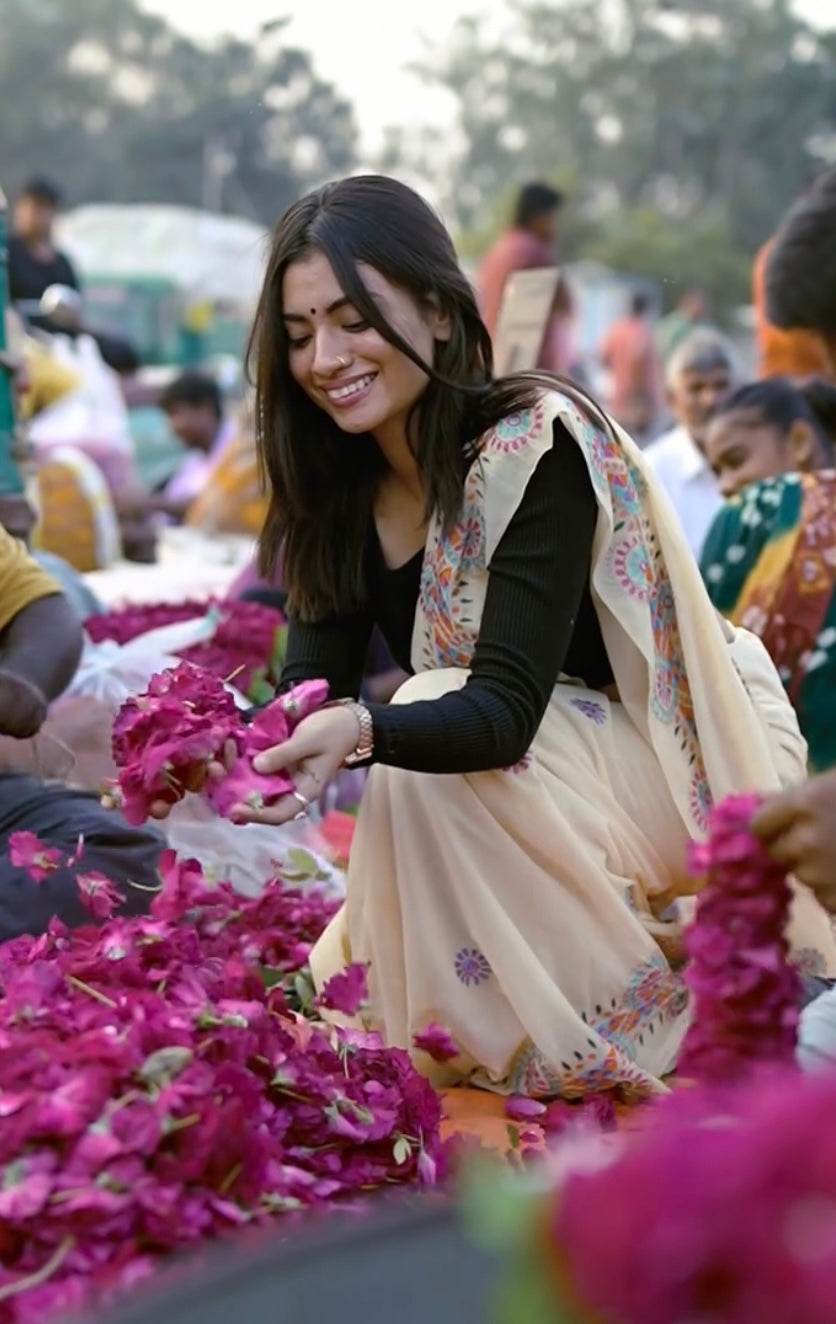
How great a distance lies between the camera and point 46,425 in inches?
345

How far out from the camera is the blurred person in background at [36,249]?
414 inches

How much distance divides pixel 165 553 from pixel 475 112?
53.3 meters

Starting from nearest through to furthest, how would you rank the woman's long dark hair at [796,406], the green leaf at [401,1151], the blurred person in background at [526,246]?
the green leaf at [401,1151] → the woman's long dark hair at [796,406] → the blurred person in background at [526,246]

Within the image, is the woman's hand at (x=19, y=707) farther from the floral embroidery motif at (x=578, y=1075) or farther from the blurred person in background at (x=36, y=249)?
the blurred person in background at (x=36, y=249)

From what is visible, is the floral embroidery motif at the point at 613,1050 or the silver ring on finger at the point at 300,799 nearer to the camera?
the silver ring on finger at the point at 300,799

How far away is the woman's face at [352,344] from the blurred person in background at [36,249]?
25.9 ft

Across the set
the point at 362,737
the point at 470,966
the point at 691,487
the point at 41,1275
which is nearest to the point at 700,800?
the point at 470,966

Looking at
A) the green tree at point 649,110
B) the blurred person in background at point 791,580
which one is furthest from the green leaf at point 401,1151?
the green tree at point 649,110

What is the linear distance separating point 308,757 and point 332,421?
80cm

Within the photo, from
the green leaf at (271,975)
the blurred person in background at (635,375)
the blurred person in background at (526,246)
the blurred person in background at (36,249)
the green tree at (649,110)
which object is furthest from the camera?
the green tree at (649,110)

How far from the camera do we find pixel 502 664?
9.02ft

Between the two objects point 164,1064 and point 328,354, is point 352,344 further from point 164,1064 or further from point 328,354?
point 164,1064

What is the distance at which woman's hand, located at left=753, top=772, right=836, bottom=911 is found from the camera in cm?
158

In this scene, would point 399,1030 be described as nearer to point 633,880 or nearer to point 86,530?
point 633,880
